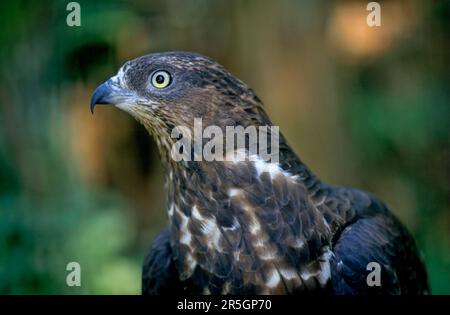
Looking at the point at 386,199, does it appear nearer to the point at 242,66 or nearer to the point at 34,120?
the point at 242,66

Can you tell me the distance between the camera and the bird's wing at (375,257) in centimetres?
377

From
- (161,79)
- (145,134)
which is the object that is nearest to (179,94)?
(161,79)

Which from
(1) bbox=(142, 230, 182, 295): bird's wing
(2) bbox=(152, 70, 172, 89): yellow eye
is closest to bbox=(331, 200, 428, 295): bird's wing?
(1) bbox=(142, 230, 182, 295): bird's wing

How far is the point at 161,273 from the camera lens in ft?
13.8

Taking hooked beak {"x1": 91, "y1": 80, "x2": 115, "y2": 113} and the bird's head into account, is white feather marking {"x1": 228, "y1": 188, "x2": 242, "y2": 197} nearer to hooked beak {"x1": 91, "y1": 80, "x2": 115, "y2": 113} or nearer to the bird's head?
the bird's head

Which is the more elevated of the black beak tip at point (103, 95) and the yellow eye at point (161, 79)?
the yellow eye at point (161, 79)

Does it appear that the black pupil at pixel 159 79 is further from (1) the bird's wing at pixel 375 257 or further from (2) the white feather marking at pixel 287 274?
(1) the bird's wing at pixel 375 257

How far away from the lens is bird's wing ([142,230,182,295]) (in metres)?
4.15

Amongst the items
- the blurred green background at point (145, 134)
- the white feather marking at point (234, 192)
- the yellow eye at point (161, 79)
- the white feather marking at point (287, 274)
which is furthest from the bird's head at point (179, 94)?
the blurred green background at point (145, 134)

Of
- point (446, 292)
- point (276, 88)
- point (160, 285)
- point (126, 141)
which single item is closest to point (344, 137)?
point (276, 88)

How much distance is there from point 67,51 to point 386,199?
4.24 m

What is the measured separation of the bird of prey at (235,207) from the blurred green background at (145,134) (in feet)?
7.63

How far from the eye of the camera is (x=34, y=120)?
21.2ft

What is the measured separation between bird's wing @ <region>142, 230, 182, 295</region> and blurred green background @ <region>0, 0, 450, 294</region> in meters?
1.58
